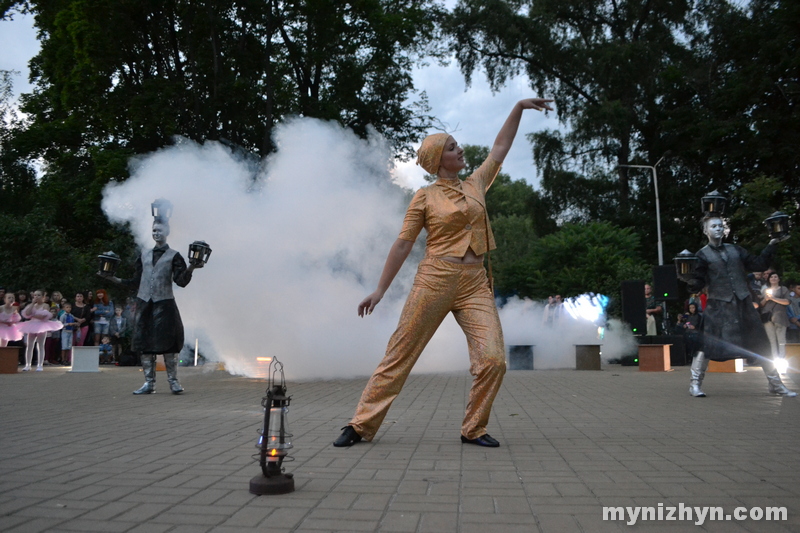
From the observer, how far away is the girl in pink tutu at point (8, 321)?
16000 millimetres

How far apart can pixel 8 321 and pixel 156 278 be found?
824 cm

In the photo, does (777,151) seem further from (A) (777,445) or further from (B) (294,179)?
(A) (777,445)

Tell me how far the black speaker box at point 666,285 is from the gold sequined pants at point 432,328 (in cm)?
1479

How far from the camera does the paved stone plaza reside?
3.32 metres

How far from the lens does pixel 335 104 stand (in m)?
25.4

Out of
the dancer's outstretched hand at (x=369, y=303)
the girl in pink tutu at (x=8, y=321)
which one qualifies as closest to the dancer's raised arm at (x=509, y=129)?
the dancer's outstretched hand at (x=369, y=303)

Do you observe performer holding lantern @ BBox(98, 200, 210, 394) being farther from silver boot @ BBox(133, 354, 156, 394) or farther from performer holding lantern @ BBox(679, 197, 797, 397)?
performer holding lantern @ BBox(679, 197, 797, 397)

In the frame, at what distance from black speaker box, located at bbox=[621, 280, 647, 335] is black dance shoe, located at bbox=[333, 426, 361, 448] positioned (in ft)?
47.2

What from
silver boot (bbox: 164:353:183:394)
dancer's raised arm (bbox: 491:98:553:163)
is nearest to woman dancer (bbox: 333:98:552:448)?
dancer's raised arm (bbox: 491:98:553:163)

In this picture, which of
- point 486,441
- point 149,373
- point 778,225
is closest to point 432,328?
point 486,441

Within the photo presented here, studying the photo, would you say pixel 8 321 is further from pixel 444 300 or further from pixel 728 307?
pixel 728 307

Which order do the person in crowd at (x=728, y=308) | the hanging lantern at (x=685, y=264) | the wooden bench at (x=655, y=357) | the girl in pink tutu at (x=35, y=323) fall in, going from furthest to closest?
the girl in pink tutu at (x=35, y=323)
the wooden bench at (x=655, y=357)
the hanging lantern at (x=685, y=264)
the person in crowd at (x=728, y=308)

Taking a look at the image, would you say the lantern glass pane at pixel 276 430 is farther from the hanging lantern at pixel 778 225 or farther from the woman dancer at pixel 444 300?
the hanging lantern at pixel 778 225

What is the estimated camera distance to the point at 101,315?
63.0ft
